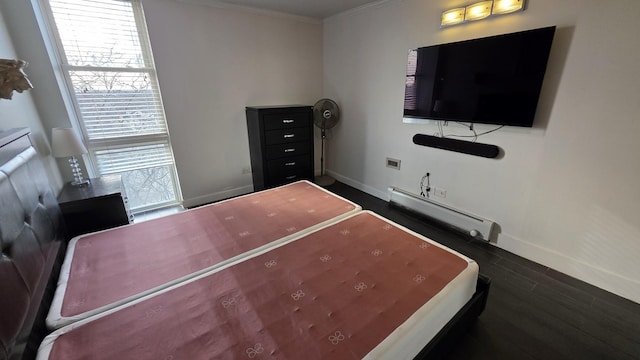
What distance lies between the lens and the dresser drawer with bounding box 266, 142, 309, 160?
3.37 metres

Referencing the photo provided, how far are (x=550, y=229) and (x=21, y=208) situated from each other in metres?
3.51

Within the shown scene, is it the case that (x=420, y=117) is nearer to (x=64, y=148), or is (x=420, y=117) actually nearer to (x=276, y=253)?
(x=276, y=253)

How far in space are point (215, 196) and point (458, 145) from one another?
3.02 meters

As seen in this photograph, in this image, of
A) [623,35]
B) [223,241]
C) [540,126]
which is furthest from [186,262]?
[623,35]

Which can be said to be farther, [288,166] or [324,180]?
[324,180]

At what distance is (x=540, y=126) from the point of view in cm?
201

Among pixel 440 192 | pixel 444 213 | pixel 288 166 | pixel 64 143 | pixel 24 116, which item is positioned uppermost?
pixel 24 116

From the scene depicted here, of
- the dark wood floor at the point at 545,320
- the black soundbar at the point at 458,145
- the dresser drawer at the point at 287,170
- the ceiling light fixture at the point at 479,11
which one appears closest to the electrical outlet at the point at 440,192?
the black soundbar at the point at 458,145

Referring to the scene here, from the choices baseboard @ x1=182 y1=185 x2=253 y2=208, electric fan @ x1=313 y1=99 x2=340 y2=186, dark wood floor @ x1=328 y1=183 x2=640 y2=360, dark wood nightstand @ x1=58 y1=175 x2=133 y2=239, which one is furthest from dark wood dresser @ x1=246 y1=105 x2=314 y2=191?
dark wood floor @ x1=328 y1=183 x2=640 y2=360

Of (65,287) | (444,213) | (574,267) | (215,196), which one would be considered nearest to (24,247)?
(65,287)

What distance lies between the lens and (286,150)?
347cm

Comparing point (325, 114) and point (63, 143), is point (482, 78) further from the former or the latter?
point (63, 143)

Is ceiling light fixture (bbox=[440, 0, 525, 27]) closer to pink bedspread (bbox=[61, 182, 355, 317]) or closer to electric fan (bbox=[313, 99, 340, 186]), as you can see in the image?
electric fan (bbox=[313, 99, 340, 186])

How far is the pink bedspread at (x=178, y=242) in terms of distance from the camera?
1329 mm
